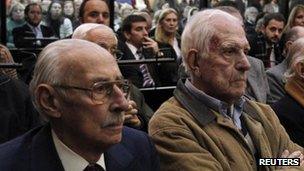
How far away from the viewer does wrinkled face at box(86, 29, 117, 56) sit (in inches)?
142

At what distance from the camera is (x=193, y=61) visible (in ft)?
8.71

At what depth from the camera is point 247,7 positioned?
922cm

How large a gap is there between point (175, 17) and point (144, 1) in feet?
1.77

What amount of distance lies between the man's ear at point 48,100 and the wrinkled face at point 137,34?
3898mm

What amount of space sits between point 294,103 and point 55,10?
3.72 meters

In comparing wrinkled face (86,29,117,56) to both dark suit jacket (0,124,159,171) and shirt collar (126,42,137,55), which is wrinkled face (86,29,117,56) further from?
shirt collar (126,42,137,55)

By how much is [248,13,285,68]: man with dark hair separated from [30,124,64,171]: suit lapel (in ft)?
15.0

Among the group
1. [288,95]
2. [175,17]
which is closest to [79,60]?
[288,95]

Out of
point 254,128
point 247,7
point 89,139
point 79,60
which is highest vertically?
point 79,60

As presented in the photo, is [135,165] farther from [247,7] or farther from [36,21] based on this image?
[247,7]

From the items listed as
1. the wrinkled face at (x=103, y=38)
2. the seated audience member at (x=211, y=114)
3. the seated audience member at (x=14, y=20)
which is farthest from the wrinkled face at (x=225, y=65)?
the seated audience member at (x=14, y=20)

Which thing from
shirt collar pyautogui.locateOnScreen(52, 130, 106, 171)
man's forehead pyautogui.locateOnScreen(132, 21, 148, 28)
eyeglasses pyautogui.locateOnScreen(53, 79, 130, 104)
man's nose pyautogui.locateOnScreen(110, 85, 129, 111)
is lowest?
man's forehead pyautogui.locateOnScreen(132, 21, 148, 28)

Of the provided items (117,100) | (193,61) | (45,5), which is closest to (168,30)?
(45,5)

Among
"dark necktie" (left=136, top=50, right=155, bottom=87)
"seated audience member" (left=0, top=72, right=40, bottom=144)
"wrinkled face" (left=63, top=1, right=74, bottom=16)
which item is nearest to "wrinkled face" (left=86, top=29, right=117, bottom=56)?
"seated audience member" (left=0, top=72, right=40, bottom=144)
